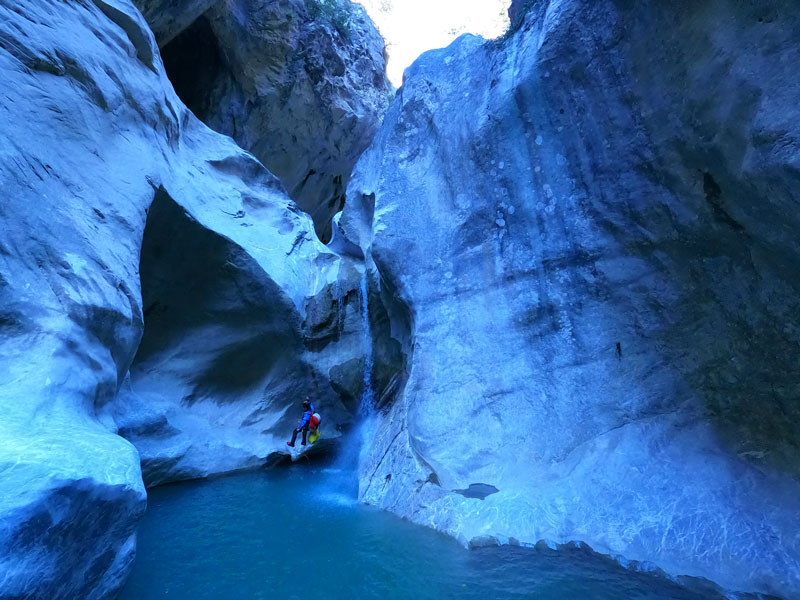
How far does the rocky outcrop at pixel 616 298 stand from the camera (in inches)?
208

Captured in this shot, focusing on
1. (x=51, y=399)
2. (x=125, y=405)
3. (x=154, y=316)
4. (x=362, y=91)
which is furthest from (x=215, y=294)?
Answer: (x=362, y=91)

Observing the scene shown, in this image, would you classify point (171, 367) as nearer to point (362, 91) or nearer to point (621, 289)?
point (621, 289)

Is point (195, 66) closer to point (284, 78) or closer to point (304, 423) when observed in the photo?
point (284, 78)

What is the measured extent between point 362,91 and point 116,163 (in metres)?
13.7

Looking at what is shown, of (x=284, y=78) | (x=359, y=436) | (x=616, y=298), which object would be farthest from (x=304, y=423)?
(x=284, y=78)

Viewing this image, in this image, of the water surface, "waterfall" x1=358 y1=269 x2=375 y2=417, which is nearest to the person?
"waterfall" x1=358 y1=269 x2=375 y2=417

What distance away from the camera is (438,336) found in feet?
27.5

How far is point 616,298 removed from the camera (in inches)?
277

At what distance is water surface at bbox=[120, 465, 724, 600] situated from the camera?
475 cm

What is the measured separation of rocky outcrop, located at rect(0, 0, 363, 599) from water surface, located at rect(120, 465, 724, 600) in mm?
1276

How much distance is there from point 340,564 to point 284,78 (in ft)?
51.9

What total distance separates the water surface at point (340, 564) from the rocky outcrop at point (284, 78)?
13428mm

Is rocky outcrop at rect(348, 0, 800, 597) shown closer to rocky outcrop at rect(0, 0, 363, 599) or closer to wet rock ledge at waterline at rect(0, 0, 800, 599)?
wet rock ledge at waterline at rect(0, 0, 800, 599)

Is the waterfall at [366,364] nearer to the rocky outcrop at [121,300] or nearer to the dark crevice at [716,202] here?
the rocky outcrop at [121,300]
